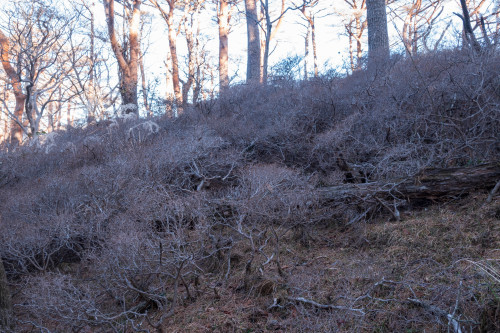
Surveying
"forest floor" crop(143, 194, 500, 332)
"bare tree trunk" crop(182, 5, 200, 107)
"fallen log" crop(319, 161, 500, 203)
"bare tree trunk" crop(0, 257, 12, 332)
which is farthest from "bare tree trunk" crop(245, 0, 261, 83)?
"bare tree trunk" crop(0, 257, 12, 332)

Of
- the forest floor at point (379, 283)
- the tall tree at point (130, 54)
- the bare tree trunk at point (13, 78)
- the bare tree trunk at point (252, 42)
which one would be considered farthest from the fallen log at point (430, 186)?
the bare tree trunk at point (13, 78)

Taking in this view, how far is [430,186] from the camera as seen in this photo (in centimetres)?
505

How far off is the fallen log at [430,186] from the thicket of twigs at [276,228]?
0.24m

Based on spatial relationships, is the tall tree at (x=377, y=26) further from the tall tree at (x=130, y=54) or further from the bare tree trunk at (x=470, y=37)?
the tall tree at (x=130, y=54)

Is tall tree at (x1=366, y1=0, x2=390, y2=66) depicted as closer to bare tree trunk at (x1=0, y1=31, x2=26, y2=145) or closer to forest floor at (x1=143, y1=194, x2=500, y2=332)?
forest floor at (x1=143, y1=194, x2=500, y2=332)

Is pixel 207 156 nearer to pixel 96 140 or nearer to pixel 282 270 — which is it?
pixel 282 270

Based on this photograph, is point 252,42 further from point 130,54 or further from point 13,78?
point 13,78

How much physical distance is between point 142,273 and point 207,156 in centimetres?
310

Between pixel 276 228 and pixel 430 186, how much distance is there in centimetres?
200

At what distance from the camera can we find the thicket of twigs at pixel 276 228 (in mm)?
3877

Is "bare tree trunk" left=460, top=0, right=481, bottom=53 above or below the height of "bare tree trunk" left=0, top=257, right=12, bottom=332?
above

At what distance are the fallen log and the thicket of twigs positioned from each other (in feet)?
0.79

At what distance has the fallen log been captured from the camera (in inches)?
191

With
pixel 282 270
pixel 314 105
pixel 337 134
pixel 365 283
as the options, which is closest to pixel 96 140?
pixel 314 105
